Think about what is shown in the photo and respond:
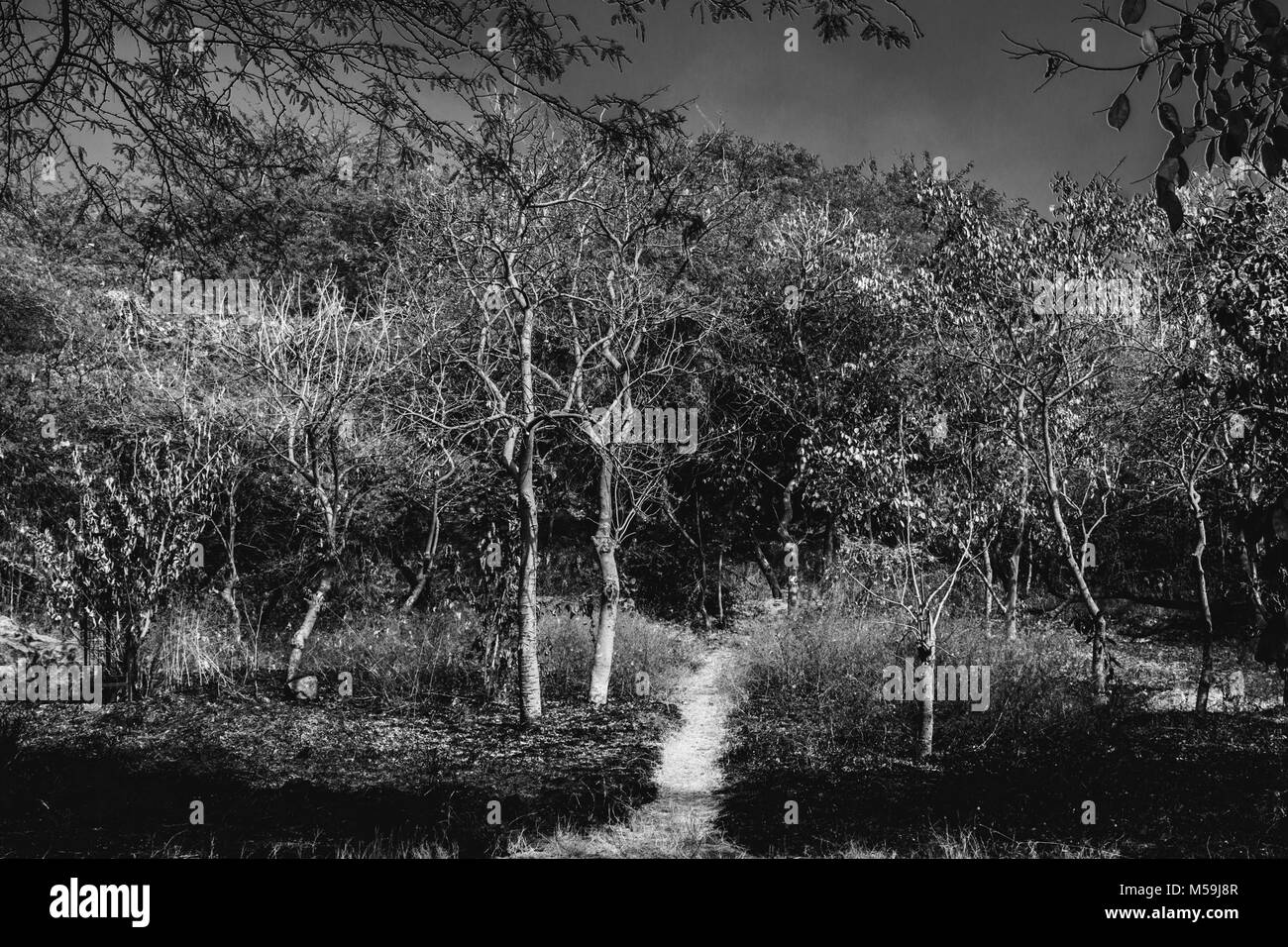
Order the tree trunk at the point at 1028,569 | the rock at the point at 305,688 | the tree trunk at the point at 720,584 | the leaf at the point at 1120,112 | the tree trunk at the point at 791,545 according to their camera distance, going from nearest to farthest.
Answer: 1. the leaf at the point at 1120,112
2. the rock at the point at 305,688
3. the tree trunk at the point at 1028,569
4. the tree trunk at the point at 791,545
5. the tree trunk at the point at 720,584

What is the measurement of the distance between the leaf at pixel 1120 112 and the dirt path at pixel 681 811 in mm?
5839

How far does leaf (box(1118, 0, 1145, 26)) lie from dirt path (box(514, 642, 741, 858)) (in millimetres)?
6028

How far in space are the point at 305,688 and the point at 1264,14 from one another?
39.4 feet

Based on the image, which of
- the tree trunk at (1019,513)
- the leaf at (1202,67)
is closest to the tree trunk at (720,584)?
the tree trunk at (1019,513)

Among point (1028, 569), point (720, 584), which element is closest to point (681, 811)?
point (720, 584)

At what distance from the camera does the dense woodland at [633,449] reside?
22.8 ft

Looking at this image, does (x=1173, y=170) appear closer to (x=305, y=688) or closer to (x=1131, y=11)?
(x=1131, y=11)

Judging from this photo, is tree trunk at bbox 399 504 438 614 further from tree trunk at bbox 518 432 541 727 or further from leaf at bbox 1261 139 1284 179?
leaf at bbox 1261 139 1284 179

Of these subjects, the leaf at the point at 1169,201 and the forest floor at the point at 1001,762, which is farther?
the forest floor at the point at 1001,762

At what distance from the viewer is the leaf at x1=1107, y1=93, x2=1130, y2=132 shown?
2.37 metres

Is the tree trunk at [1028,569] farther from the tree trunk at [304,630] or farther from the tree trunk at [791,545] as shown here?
the tree trunk at [304,630]

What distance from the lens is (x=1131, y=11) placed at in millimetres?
2326

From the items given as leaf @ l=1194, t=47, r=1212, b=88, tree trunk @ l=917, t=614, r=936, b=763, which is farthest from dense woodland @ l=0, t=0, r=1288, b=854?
leaf @ l=1194, t=47, r=1212, b=88
